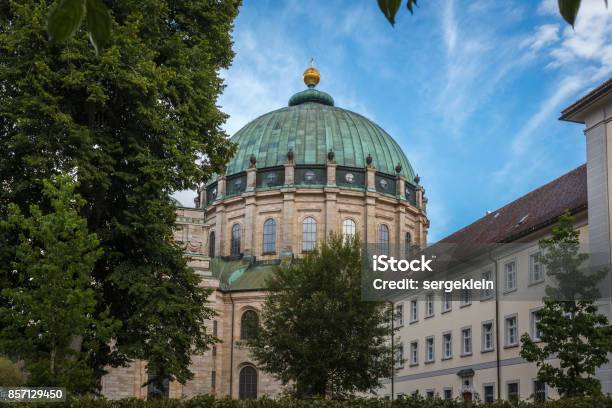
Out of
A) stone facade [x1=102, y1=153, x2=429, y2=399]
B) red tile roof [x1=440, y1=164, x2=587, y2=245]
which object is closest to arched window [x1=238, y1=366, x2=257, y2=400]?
stone facade [x1=102, y1=153, x2=429, y2=399]

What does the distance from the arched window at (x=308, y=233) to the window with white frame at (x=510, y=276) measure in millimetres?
32586

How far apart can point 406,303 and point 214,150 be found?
28.6m

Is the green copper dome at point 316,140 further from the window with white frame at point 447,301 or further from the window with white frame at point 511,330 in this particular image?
the window with white frame at point 511,330

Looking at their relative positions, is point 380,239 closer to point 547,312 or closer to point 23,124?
point 547,312

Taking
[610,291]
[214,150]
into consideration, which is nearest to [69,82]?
[214,150]

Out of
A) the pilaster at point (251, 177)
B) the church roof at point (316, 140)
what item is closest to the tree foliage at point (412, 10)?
the church roof at point (316, 140)

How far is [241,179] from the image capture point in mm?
75562

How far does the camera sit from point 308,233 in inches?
2832

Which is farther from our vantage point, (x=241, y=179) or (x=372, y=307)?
(x=241, y=179)

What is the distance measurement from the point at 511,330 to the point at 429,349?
380 inches

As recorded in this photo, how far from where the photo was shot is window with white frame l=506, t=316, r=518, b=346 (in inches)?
1492

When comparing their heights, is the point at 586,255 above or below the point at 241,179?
below

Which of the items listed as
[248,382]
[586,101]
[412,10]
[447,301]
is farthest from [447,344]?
[412,10]

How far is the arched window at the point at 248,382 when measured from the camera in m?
64.5
